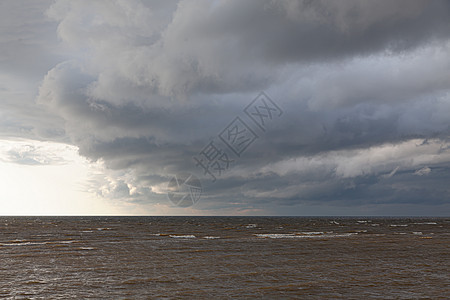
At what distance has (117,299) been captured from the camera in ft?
74.6

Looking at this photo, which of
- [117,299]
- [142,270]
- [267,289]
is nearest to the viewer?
[117,299]

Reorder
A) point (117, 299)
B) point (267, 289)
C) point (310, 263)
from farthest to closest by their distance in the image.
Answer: point (310, 263) → point (267, 289) → point (117, 299)

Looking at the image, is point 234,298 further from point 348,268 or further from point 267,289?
point 348,268

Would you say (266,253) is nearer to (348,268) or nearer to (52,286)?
(348,268)

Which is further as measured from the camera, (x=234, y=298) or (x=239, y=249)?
(x=239, y=249)

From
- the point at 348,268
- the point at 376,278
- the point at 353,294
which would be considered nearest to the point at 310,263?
the point at 348,268

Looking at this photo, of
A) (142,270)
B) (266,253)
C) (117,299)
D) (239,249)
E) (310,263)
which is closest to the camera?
(117,299)

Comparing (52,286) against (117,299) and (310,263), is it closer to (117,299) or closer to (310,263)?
(117,299)

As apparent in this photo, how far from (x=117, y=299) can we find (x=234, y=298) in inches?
295

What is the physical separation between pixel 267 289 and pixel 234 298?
3370 millimetres

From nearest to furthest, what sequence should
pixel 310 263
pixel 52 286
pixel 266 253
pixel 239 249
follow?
pixel 52 286
pixel 310 263
pixel 266 253
pixel 239 249

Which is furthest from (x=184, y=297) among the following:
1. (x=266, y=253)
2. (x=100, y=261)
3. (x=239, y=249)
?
(x=239, y=249)

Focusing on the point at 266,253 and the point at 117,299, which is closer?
the point at 117,299

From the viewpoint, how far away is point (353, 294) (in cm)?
2389
